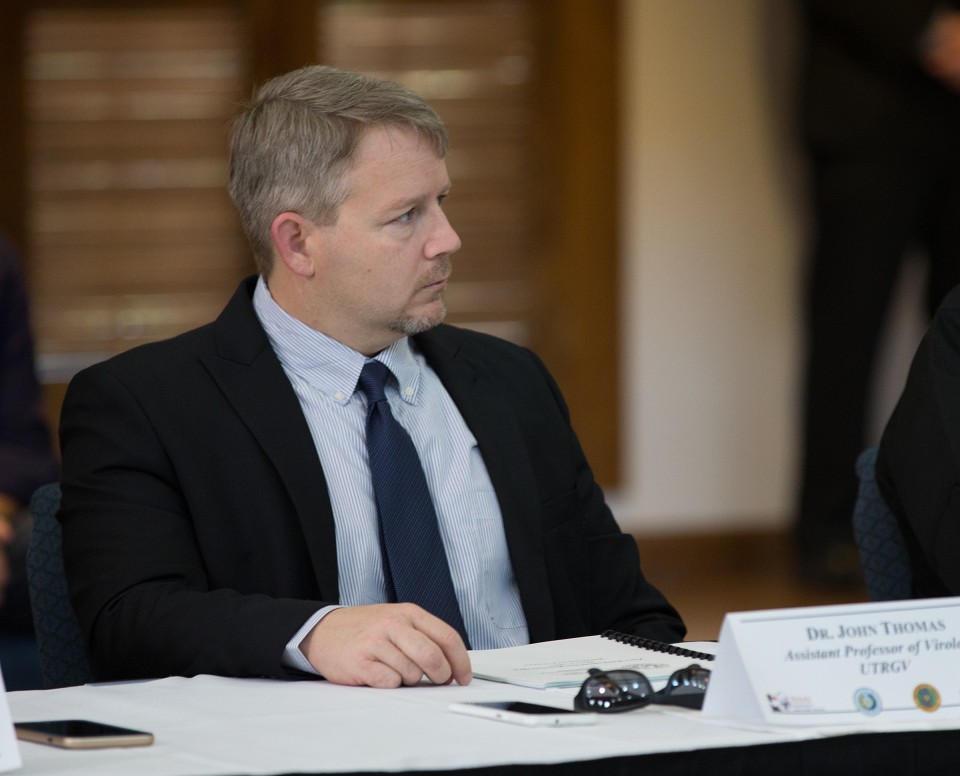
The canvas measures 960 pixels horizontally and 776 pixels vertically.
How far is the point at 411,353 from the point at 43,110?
307cm

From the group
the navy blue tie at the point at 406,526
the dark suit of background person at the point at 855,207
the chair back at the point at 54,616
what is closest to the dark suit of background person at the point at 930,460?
the navy blue tie at the point at 406,526

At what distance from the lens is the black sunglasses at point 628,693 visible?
57.8 inches

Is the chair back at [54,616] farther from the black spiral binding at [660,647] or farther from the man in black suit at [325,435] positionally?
the black spiral binding at [660,647]

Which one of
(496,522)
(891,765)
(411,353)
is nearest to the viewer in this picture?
(891,765)

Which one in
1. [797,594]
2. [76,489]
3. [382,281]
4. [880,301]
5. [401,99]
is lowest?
[797,594]

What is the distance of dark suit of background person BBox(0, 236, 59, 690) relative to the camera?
9.16 ft

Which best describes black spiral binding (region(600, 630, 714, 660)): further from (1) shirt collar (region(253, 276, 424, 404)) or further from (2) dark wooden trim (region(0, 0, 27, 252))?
(2) dark wooden trim (region(0, 0, 27, 252))

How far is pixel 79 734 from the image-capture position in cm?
136

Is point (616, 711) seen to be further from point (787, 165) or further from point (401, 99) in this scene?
point (787, 165)

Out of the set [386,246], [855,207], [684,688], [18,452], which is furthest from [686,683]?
[855,207]

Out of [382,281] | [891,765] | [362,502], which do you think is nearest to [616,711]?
[891,765]

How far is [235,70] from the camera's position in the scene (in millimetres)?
5246

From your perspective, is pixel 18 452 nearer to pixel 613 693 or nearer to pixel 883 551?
pixel 883 551

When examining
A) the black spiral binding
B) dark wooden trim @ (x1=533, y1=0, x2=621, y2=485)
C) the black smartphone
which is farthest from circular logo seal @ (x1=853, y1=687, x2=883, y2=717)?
dark wooden trim @ (x1=533, y1=0, x2=621, y2=485)
